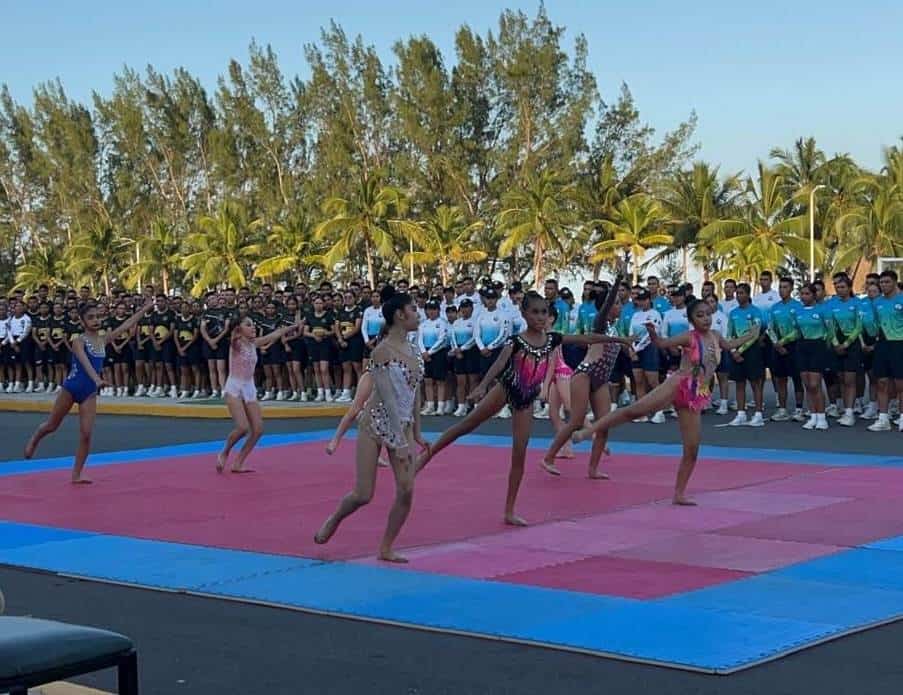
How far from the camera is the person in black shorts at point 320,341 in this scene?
23.9 m

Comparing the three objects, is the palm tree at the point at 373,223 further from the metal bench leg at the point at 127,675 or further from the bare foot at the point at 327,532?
the metal bench leg at the point at 127,675

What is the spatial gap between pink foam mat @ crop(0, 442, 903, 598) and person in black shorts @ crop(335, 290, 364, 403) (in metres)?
7.51

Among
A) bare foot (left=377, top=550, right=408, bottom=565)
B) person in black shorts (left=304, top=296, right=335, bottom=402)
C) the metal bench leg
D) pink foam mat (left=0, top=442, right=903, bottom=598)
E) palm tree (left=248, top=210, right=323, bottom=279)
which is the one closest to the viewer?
the metal bench leg

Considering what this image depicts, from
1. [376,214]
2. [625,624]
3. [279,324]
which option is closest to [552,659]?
[625,624]

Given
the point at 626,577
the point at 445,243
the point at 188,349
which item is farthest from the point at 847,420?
the point at 445,243

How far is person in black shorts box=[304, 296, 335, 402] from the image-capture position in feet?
78.3

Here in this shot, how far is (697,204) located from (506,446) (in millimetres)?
39350

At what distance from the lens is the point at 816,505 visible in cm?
1159

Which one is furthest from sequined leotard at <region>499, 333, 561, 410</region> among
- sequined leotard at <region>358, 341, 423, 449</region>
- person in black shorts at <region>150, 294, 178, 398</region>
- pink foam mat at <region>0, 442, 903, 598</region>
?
person in black shorts at <region>150, 294, 178, 398</region>

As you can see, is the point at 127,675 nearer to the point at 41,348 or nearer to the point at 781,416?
the point at 781,416

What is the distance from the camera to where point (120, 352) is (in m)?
28.3

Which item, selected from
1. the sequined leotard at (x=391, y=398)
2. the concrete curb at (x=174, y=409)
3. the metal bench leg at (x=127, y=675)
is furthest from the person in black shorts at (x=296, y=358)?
the metal bench leg at (x=127, y=675)

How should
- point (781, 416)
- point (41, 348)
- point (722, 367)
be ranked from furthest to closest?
point (41, 348), point (722, 367), point (781, 416)

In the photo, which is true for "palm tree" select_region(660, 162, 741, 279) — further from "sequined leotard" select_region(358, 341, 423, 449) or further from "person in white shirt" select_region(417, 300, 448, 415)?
"sequined leotard" select_region(358, 341, 423, 449)
